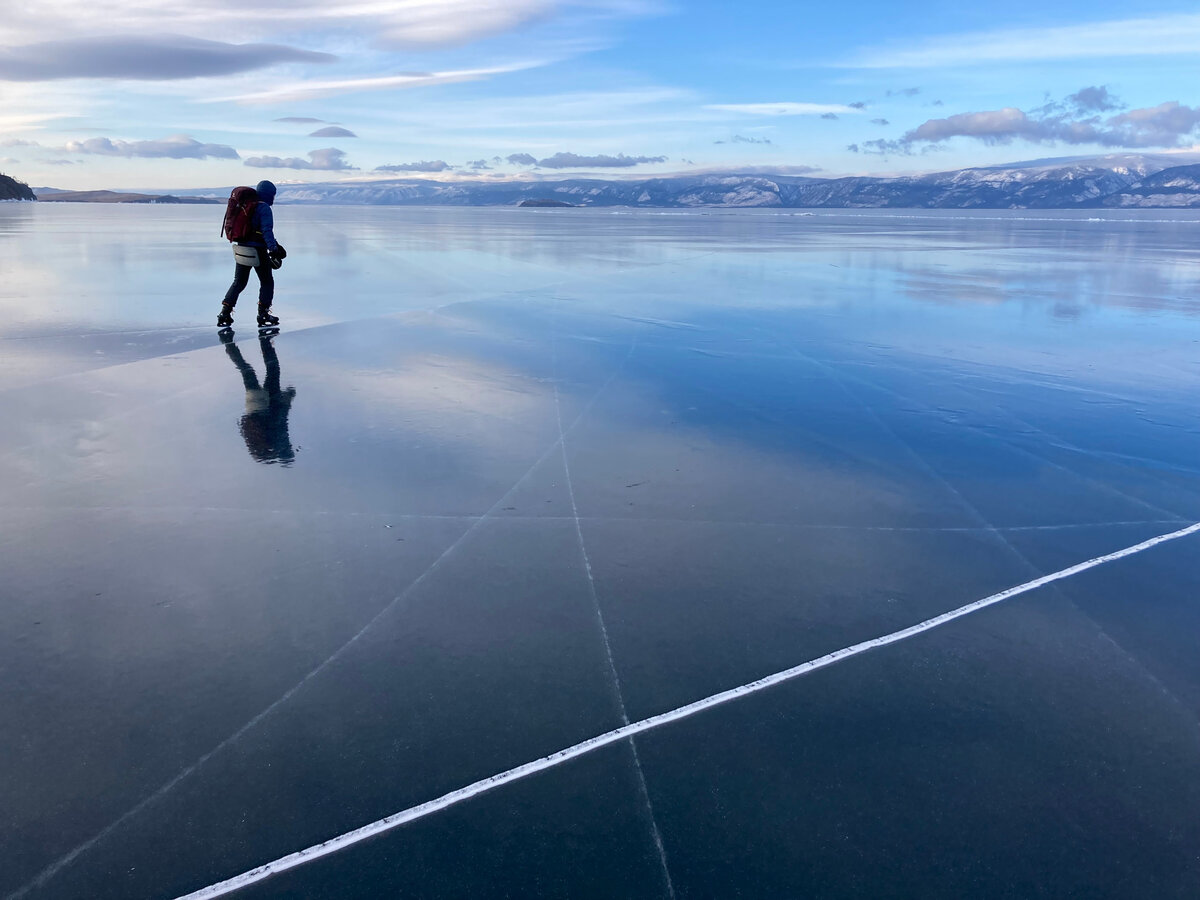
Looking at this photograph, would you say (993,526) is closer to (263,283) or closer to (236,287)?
(263,283)

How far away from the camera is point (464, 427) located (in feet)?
22.6

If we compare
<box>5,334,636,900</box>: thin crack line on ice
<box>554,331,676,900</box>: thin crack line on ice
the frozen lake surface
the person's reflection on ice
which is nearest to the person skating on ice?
the person's reflection on ice

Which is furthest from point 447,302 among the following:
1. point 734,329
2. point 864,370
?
point 864,370

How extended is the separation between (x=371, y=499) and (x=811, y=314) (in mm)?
9232

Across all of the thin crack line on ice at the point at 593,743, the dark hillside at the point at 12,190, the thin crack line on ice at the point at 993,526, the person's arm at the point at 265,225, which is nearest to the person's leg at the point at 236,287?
the person's arm at the point at 265,225

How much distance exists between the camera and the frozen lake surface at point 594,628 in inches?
104

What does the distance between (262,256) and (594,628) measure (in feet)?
29.9

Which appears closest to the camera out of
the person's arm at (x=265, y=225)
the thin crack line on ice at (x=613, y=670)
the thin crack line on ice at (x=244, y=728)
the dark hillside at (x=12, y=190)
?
the thin crack line on ice at (x=244, y=728)

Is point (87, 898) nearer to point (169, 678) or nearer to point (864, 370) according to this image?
point (169, 678)

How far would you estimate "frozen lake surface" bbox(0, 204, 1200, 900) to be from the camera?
2650mm

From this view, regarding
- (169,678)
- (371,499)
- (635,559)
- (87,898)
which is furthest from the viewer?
(371,499)

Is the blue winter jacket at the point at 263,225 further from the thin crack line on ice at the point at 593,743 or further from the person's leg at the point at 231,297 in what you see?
the thin crack line on ice at the point at 593,743

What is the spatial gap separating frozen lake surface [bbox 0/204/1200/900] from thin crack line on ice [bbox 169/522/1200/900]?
0.07 feet

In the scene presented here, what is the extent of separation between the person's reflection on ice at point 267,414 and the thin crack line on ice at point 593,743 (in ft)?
12.2
